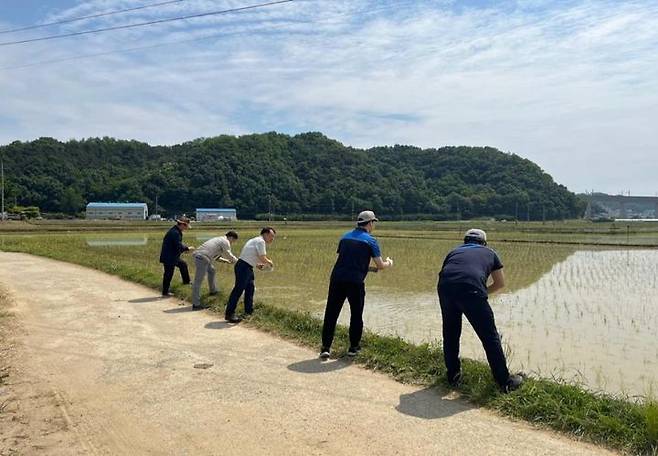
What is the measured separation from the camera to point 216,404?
4.55 meters

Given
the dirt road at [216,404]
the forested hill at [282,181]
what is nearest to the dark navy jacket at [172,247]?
the dirt road at [216,404]

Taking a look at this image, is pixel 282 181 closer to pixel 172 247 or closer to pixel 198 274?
pixel 172 247

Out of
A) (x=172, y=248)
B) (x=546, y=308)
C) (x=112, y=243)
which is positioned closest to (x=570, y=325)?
(x=546, y=308)

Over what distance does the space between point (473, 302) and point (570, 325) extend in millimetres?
5461

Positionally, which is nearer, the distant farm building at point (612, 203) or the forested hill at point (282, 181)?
the forested hill at point (282, 181)

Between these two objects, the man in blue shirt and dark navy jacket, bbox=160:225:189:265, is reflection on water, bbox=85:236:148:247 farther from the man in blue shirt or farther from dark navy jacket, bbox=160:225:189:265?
the man in blue shirt

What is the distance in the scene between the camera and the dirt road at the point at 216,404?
149 inches

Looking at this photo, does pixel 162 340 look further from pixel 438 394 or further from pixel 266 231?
pixel 438 394

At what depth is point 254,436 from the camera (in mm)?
3912

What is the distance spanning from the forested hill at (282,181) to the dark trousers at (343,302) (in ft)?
236

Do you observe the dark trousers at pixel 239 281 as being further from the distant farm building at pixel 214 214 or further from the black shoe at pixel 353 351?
the distant farm building at pixel 214 214

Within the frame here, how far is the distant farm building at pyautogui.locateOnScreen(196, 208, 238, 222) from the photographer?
7475 cm

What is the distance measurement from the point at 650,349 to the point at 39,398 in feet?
25.0

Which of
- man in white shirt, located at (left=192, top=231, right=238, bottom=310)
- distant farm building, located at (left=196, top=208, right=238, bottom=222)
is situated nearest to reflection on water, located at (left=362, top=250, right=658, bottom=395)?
man in white shirt, located at (left=192, top=231, right=238, bottom=310)
